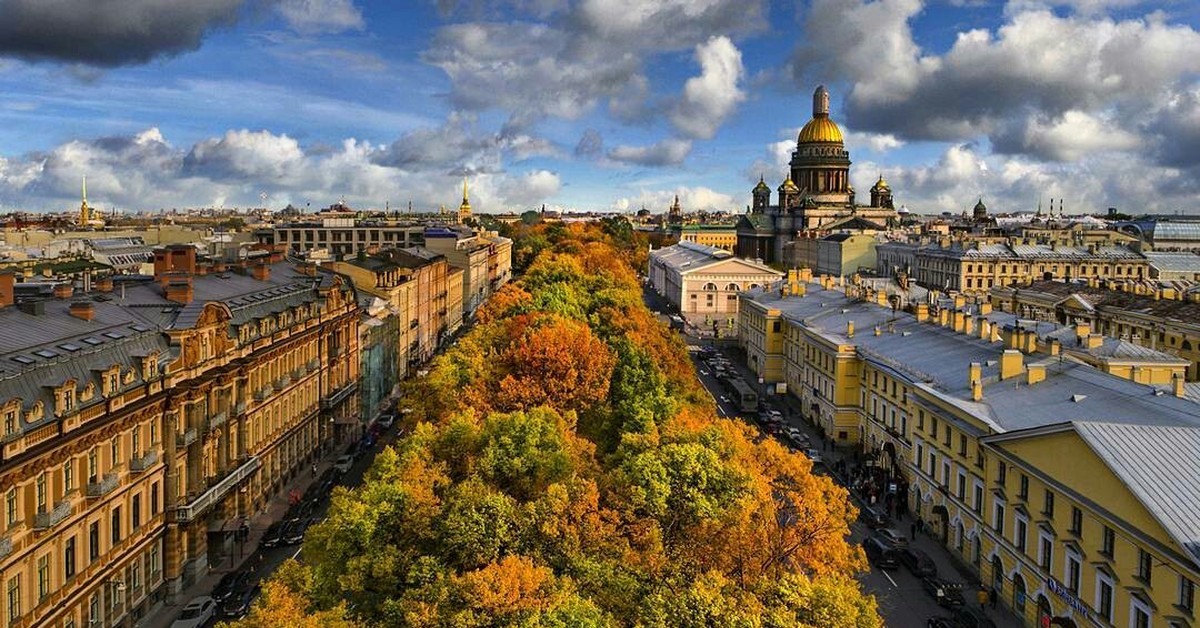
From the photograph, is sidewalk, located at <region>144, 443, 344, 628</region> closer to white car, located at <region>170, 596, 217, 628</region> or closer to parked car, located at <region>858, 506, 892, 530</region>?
white car, located at <region>170, 596, 217, 628</region>

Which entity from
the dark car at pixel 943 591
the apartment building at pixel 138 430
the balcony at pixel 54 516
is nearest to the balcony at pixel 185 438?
the apartment building at pixel 138 430

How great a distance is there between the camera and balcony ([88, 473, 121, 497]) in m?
31.0

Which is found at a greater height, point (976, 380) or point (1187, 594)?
point (976, 380)

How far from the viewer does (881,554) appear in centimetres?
4091

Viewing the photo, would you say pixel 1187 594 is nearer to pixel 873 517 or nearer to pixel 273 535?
pixel 873 517

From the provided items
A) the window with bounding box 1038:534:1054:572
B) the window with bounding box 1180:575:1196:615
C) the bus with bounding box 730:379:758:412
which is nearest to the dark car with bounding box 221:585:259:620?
the window with bounding box 1038:534:1054:572

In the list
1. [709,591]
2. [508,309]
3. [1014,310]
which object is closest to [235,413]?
[508,309]

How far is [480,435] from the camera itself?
2858 cm

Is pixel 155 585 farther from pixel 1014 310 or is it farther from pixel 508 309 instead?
pixel 1014 310

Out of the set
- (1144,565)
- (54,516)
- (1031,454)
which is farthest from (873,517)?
(54,516)

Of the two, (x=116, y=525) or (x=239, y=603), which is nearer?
(x=116, y=525)

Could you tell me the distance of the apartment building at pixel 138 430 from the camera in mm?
28203

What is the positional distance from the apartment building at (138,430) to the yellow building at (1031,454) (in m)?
28.9

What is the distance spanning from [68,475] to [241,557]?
39.1 ft
